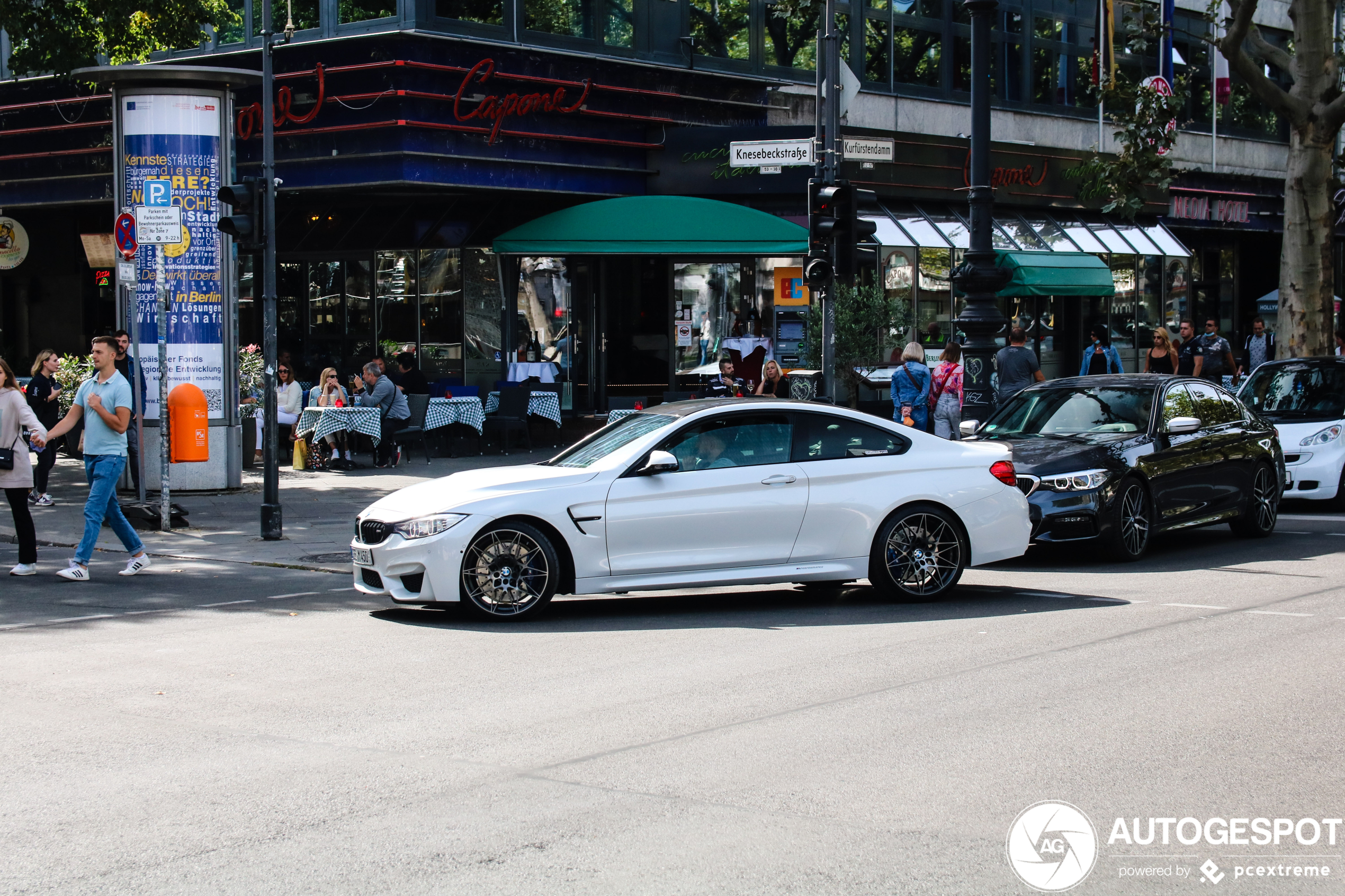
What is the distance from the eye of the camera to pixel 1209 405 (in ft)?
45.1

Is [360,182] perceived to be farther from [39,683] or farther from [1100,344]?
[39,683]

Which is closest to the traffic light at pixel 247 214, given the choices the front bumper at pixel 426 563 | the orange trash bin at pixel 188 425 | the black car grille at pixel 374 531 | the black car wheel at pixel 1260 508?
the orange trash bin at pixel 188 425

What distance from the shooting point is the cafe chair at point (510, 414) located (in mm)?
22609

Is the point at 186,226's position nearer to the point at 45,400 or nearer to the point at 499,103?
the point at 45,400

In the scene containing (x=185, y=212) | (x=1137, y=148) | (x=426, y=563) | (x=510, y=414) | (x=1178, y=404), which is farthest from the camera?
(x=510, y=414)

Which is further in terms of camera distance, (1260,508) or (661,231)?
(661,231)

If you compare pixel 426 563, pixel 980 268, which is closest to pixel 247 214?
pixel 426 563

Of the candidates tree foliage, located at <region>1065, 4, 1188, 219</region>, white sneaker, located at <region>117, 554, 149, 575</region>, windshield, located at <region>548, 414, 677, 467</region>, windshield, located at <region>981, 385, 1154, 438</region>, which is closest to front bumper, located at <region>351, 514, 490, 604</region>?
windshield, located at <region>548, 414, 677, 467</region>

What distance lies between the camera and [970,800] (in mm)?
5531

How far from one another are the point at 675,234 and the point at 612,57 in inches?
126

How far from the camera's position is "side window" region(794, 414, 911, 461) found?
10.4 m

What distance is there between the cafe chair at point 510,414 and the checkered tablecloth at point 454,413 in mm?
239

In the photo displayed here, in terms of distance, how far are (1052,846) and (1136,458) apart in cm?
→ 811

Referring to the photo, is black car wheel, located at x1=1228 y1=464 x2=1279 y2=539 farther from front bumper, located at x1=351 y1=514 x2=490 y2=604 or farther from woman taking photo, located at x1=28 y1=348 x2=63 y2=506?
woman taking photo, located at x1=28 y1=348 x2=63 y2=506
